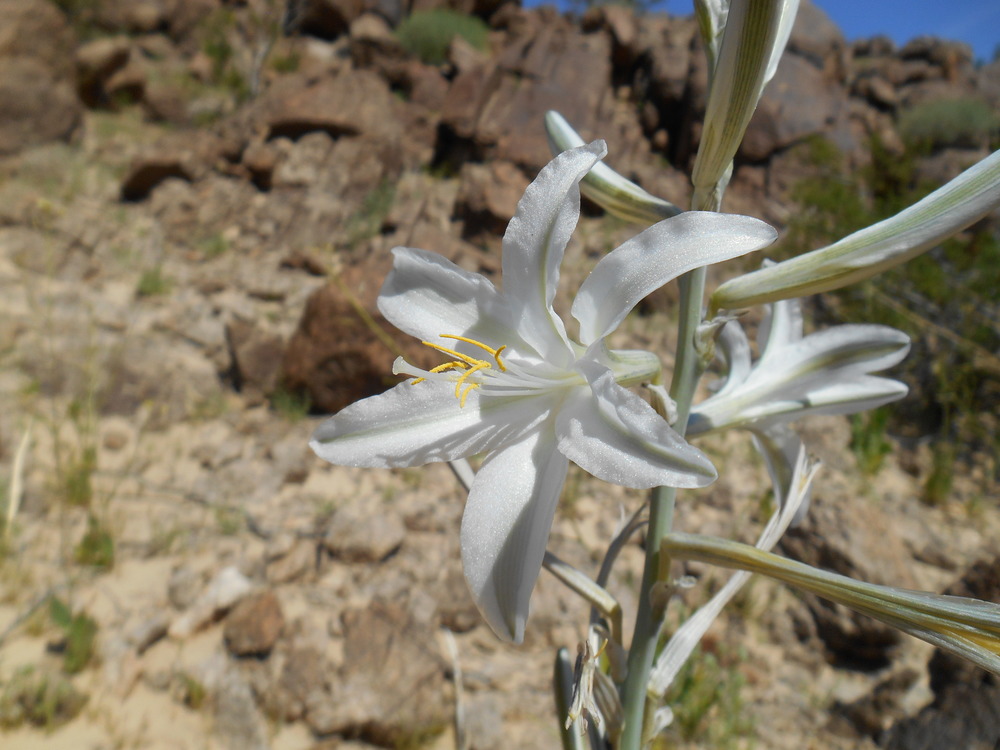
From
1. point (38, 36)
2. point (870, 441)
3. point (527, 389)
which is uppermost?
point (527, 389)

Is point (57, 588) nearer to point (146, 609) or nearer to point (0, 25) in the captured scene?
point (146, 609)

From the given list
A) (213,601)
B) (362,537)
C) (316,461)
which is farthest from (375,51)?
(213,601)

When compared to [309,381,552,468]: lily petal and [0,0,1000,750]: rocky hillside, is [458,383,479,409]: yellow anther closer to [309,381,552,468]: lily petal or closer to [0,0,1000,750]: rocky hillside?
[309,381,552,468]: lily petal

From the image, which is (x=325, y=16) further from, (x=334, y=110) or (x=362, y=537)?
(x=362, y=537)

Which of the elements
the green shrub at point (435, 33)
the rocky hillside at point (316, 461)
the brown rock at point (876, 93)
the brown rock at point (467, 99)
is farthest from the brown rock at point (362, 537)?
the brown rock at point (876, 93)

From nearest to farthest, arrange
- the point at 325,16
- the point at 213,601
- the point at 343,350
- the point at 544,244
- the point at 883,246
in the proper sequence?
1. the point at 883,246
2. the point at 544,244
3. the point at 213,601
4. the point at 343,350
5. the point at 325,16

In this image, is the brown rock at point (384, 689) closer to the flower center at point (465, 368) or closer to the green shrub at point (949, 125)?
the flower center at point (465, 368)

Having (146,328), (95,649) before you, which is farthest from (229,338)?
(95,649)
